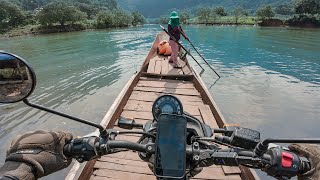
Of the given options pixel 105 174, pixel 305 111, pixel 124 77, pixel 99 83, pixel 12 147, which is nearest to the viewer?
pixel 12 147

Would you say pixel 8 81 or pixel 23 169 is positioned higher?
pixel 8 81

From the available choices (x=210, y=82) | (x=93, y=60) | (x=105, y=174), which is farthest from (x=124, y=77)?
(x=105, y=174)

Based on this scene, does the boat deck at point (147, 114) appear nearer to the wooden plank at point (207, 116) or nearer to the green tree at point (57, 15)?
the wooden plank at point (207, 116)

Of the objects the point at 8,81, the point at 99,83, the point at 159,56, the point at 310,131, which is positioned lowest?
the point at 310,131

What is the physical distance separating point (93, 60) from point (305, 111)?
599 inches

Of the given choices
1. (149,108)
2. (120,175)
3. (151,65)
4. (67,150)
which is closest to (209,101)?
(149,108)

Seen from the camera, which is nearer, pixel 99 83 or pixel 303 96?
pixel 303 96

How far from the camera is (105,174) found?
398 centimetres

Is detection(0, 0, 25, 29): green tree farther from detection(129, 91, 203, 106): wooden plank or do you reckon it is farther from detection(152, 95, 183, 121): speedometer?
detection(152, 95, 183, 121): speedometer

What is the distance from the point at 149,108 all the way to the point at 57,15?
63447 millimetres

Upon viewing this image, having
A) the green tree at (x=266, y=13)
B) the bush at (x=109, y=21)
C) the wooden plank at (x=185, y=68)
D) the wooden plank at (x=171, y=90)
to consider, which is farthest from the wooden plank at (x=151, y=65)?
the green tree at (x=266, y=13)

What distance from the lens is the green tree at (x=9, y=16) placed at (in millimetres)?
61312

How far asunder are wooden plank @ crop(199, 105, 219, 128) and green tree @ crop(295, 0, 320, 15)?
7665 cm

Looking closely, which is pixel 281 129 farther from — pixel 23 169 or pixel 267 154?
pixel 23 169
